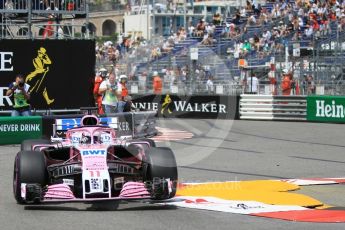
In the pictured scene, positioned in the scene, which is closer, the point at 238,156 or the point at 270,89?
the point at 238,156

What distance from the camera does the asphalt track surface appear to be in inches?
369

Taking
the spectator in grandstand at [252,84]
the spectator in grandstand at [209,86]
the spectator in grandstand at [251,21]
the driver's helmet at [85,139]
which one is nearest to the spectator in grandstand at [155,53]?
the spectator in grandstand at [251,21]

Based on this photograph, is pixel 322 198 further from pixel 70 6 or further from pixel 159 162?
pixel 70 6

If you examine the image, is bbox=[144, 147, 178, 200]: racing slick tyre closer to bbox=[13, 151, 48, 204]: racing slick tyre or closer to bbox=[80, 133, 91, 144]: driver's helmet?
bbox=[80, 133, 91, 144]: driver's helmet

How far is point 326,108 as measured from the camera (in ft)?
92.4

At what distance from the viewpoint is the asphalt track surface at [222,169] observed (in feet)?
30.8

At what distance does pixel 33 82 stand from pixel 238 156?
8.98m

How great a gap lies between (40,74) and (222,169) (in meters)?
10.9

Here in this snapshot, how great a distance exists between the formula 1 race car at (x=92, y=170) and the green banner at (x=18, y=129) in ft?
29.6

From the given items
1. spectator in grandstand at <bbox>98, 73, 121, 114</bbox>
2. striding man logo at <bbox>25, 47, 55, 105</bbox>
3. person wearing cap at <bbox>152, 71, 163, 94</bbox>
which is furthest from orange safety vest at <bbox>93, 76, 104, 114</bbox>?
person wearing cap at <bbox>152, 71, 163, 94</bbox>

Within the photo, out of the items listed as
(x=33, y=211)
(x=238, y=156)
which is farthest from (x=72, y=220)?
(x=238, y=156)

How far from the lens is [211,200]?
439 inches

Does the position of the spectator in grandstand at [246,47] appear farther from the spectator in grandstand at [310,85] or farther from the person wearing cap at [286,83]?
the spectator in grandstand at [310,85]

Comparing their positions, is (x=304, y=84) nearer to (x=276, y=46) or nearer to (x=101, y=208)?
(x=276, y=46)
